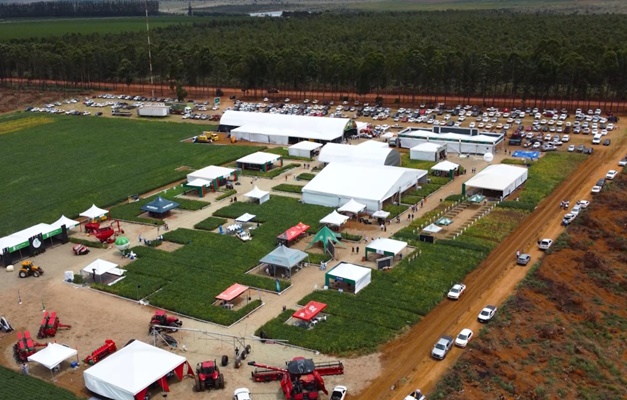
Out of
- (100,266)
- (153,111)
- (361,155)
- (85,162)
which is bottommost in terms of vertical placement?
(100,266)

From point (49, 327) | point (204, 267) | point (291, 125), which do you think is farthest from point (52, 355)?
point (291, 125)

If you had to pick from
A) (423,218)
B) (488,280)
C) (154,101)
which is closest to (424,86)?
(154,101)

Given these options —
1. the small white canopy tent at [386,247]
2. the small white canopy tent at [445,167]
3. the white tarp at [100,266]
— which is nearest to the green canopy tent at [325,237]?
the small white canopy tent at [386,247]

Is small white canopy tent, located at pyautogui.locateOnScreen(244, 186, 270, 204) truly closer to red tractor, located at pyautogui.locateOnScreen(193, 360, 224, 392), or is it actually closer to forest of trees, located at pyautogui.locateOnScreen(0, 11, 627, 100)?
red tractor, located at pyautogui.locateOnScreen(193, 360, 224, 392)

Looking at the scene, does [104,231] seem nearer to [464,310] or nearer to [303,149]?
[464,310]

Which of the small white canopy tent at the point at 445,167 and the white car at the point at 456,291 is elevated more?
the small white canopy tent at the point at 445,167

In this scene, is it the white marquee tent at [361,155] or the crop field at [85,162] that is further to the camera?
the white marquee tent at [361,155]

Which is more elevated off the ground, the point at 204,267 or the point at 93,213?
the point at 93,213

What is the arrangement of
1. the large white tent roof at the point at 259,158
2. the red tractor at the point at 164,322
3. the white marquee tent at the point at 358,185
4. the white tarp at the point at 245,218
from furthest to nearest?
the large white tent roof at the point at 259,158
the white marquee tent at the point at 358,185
the white tarp at the point at 245,218
the red tractor at the point at 164,322

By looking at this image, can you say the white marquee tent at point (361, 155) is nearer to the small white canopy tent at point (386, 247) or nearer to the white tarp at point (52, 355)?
the small white canopy tent at point (386, 247)
